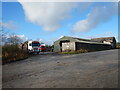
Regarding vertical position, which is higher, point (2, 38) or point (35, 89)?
point (2, 38)

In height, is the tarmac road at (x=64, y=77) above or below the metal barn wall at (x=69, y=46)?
below

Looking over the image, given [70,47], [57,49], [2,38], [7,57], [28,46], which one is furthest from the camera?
[57,49]

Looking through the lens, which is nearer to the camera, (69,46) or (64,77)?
(64,77)

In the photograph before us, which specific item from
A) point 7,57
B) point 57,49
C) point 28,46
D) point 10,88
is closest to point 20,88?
point 10,88

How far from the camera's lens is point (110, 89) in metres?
3.13

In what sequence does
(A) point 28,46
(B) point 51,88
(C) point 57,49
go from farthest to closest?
(C) point 57,49 → (A) point 28,46 → (B) point 51,88

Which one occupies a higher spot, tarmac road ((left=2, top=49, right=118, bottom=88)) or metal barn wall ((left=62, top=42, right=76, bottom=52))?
metal barn wall ((left=62, top=42, right=76, bottom=52))

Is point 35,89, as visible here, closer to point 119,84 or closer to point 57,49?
point 119,84

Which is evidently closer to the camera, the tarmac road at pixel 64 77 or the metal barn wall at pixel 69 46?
the tarmac road at pixel 64 77

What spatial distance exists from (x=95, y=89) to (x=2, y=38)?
53.4ft

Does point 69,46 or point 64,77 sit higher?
point 69,46

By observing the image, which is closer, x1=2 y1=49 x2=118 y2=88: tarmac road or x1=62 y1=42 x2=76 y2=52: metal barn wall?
x1=2 y1=49 x2=118 y2=88: tarmac road

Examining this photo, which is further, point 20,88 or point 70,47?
point 70,47

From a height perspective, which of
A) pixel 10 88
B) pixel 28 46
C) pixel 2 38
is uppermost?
pixel 2 38
